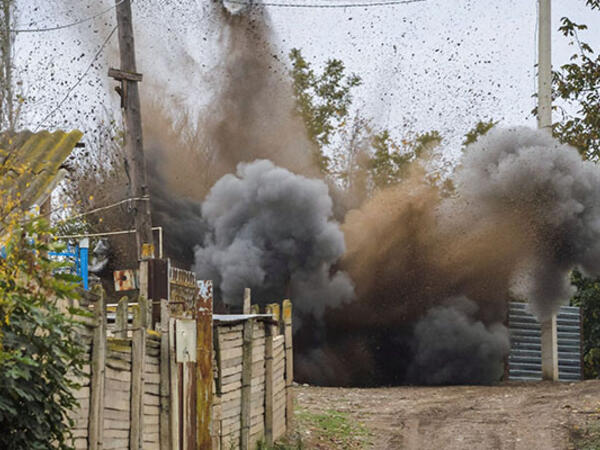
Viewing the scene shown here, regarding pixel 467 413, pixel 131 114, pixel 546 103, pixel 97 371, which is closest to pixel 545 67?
pixel 546 103

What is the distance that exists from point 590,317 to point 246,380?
15.2 m

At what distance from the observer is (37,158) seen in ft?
44.5

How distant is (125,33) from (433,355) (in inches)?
427

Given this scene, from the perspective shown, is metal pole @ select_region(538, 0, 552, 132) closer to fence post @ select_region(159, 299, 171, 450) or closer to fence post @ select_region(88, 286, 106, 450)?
fence post @ select_region(159, 299, 171, 450)

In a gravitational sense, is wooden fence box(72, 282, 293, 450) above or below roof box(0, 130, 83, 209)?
below

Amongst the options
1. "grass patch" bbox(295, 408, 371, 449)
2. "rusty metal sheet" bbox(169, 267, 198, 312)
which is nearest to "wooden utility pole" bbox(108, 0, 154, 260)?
"rusty metal sheet" bbox(169, 267, 198, 312)

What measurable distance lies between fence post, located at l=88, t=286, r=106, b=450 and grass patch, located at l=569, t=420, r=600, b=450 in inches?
340

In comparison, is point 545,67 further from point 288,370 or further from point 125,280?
point 125,280

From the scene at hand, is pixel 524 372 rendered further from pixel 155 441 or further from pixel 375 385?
pixel 155 441

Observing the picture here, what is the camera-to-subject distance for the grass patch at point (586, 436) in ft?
52.6

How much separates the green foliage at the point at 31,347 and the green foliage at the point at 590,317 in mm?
20660

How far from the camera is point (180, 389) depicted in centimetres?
1206

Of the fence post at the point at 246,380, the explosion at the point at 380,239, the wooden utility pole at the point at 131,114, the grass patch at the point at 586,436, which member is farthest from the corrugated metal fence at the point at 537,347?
the fence post at the point at 246,380

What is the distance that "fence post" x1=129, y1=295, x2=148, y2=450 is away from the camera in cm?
1096
